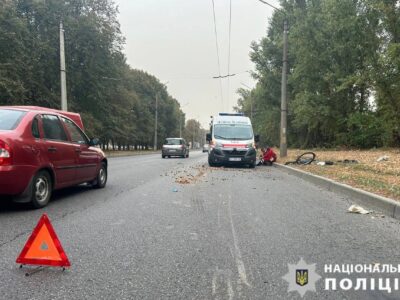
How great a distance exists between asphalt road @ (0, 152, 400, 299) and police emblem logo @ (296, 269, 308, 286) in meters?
0.14

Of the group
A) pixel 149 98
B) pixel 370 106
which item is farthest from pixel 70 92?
pixel 149 98

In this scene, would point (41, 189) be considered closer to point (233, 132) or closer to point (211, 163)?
point (211, 163)

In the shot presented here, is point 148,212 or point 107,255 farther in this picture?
point 148,212

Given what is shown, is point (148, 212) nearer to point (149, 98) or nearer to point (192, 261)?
point (192, 261)

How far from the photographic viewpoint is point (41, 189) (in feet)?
23.4

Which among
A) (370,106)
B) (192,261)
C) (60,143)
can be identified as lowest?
(192,261)

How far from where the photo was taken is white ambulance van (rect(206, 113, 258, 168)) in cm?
1819

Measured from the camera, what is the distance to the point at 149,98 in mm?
77562

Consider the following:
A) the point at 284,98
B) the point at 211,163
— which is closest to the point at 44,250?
the point at 211,163

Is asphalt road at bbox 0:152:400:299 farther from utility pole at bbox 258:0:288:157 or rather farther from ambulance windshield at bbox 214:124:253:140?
utility pole at bbox 258:0:288:157

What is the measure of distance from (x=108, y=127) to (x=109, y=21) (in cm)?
1298

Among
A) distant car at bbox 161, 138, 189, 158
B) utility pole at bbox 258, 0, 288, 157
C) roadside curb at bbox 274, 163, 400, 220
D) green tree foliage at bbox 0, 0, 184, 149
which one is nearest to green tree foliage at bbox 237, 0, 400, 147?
utility pole at bbox 258, 0, 288, 157

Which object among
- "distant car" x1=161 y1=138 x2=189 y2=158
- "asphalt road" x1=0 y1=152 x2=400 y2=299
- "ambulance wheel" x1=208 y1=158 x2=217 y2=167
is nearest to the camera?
"asphalt road" x1=0 y1=152 x2=400 y2=299

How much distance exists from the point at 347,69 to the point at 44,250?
3388cm
